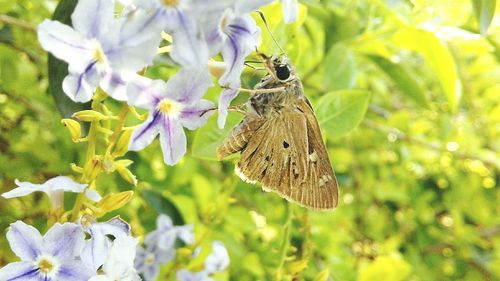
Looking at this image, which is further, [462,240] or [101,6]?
[462,240]

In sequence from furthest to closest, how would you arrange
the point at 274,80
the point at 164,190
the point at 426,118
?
the point at 426,118
the point at 164,190
the point at 274,80


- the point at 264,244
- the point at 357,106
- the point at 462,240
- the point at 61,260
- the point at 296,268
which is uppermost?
the point at 61,260

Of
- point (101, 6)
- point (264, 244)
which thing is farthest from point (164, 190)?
point (101, 6)

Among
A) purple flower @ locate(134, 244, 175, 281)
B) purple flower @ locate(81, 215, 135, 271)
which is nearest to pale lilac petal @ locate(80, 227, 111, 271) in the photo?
purple flower @ locate(81, 215, 135, 271)

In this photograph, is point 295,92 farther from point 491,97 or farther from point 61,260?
point 491,97

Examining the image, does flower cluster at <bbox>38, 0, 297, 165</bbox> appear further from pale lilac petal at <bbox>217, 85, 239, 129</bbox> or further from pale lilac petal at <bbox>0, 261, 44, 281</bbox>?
pale lilac petal at <bbox>0, 261, 44, 281</bbox>

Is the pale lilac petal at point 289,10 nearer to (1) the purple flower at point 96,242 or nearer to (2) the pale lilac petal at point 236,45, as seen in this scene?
(2) the pale lilac petal at point 236,45

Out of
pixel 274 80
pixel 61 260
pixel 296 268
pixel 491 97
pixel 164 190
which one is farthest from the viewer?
pixel 491 97
